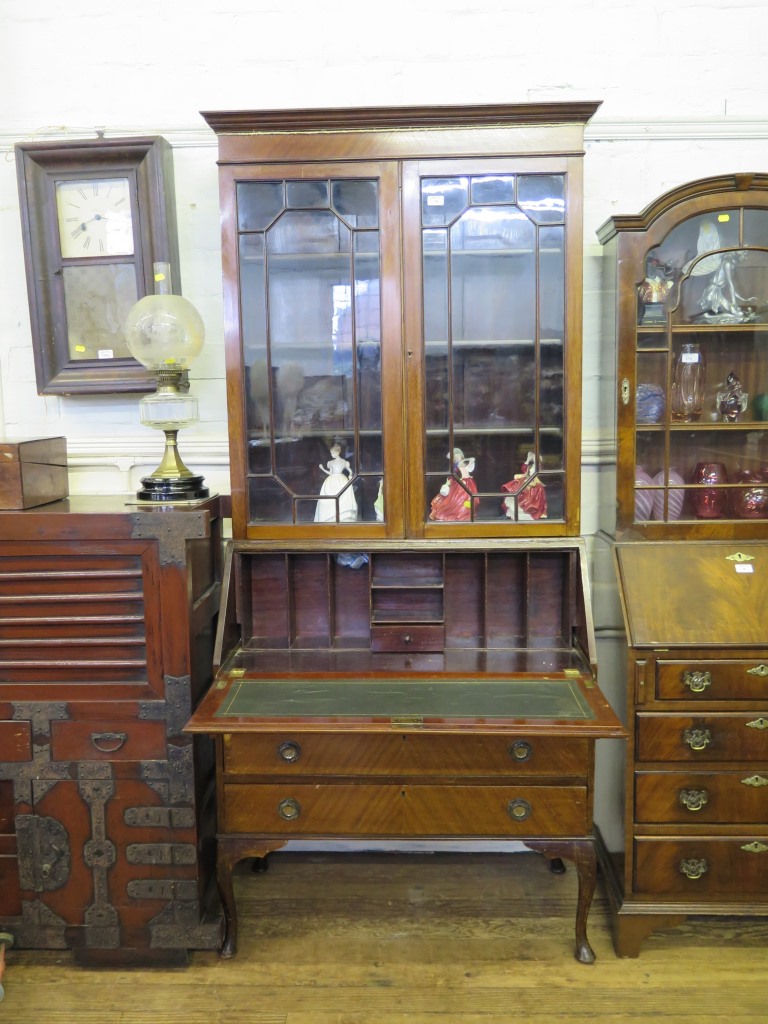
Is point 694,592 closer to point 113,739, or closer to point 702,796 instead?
point 702,796

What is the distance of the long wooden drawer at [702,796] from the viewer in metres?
2.16

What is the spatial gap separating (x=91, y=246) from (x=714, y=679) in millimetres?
2389

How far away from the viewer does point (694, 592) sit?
2217mm

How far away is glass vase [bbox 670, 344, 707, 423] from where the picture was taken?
2.34 meters

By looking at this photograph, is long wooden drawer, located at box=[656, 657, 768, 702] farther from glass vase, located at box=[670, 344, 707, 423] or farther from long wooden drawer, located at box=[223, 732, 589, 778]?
glass vase, located at box=[670, 344, 707, 423]

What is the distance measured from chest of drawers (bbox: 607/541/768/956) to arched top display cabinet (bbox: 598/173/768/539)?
0.90 feet

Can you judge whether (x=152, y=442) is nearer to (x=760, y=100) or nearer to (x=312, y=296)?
(x=312, y=296)

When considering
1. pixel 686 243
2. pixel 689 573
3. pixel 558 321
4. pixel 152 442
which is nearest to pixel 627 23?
pixel 686 243

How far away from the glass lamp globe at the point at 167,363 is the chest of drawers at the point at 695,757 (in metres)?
1.39

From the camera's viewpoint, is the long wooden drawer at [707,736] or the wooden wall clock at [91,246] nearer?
the long wooden drawer at [707,736]

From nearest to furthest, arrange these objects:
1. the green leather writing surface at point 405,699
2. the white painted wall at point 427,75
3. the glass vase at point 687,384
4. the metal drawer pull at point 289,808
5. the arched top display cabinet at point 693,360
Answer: the green leather writing surface at point 405,699 < the metal drawer pull at point 289,808 < the arched top display cabinet at point 693,360 < the glass vase at point 687,384 < the white painted wall at point 427,75

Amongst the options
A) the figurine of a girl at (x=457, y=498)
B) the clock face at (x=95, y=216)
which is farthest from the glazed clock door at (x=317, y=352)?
the clock face at (x=95, y=216)

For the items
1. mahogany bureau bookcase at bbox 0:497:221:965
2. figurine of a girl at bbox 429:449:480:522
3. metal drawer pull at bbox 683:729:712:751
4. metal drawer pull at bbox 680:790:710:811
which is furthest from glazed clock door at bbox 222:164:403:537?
metal drawer pull at bbox 680:790:710:811

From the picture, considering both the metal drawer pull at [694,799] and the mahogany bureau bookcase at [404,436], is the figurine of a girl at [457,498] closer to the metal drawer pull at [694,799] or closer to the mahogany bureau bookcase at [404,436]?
the mahogany bureau bookcase at [404,436]
